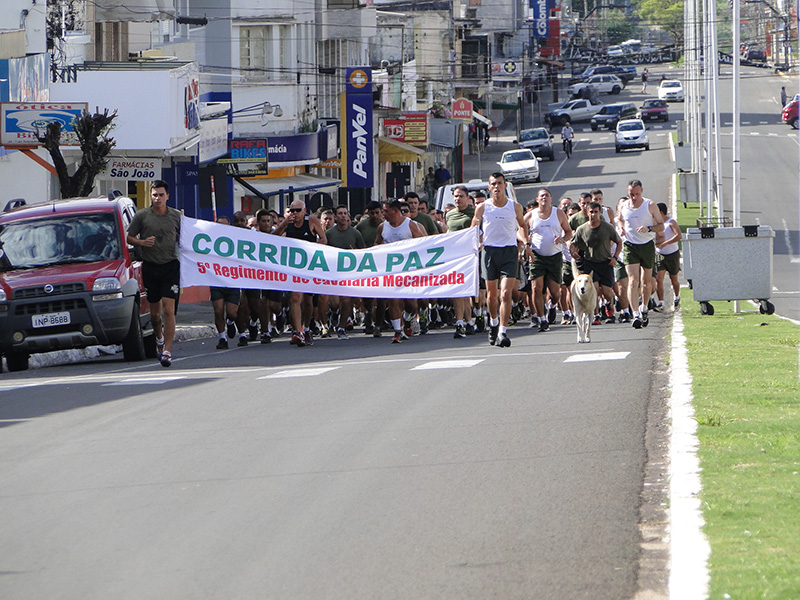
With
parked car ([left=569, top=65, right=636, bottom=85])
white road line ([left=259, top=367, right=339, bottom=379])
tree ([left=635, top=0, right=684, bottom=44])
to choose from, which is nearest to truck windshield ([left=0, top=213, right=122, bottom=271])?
white road line ([left=259, top=367, right=339, bottom=379])

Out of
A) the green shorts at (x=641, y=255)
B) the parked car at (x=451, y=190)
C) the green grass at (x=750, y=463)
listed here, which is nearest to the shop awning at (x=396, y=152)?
the parked car at (x=451, y=190)

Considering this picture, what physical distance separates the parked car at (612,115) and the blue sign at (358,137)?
42.6 meters

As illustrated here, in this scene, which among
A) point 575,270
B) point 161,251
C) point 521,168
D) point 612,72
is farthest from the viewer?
point 612,72

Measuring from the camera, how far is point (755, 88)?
10294 cm

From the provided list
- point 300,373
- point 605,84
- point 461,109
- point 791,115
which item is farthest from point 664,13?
point 300,373

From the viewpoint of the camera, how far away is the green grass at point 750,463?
569 cm

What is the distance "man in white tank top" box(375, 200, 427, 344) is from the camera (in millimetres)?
17828

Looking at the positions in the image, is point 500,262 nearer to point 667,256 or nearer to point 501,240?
point 501,240

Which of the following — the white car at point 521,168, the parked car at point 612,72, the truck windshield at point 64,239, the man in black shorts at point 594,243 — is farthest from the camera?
the parked car at point 612,72

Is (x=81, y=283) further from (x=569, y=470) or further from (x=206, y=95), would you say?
(x=206, y=95)

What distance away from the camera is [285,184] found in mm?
42469

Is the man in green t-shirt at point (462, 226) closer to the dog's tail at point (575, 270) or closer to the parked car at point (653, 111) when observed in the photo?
the dog's tail at point (575, 270)

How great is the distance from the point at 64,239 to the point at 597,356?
7.23 meters

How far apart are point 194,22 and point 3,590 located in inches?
1318
